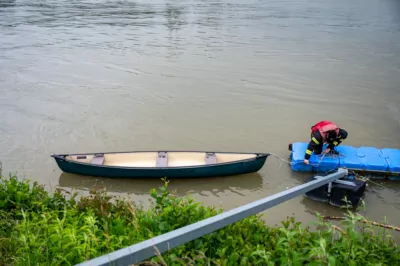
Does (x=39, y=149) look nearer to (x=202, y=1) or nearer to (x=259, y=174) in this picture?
(x=259, y=174)

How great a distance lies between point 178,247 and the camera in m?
4.61

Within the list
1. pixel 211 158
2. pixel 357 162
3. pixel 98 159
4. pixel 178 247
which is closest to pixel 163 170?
pixel 211 158

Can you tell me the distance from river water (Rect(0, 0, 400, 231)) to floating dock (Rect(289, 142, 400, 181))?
0.38 metres

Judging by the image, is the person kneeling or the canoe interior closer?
the person kneeling

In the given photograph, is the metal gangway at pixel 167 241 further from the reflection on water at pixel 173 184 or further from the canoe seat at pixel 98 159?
the canoe seat at pixel 98 159

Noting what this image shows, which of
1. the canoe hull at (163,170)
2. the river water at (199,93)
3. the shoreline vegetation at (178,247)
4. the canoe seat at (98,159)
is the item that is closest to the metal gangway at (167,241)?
the shoreline vegetation at (178,247)

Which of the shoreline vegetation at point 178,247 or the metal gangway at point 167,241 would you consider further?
the shoreline vegetation at point 178,247

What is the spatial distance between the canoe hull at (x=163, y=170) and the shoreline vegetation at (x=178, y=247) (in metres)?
3.24

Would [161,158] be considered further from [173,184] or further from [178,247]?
[178,247]

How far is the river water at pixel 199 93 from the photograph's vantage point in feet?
33.9

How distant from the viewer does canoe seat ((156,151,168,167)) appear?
991 cm

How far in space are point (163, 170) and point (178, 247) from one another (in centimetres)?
490

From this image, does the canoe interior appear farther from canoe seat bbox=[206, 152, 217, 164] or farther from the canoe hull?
the canoe hull

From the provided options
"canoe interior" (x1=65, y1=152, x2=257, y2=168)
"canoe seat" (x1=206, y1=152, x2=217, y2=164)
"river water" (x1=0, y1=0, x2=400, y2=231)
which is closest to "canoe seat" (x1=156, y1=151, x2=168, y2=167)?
"canoe interior" (x1=65, y1=152, x2=257, y2=168)
